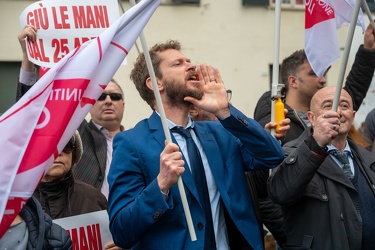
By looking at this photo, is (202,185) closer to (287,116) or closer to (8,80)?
(287,116)

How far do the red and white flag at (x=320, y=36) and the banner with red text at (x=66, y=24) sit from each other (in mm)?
1177

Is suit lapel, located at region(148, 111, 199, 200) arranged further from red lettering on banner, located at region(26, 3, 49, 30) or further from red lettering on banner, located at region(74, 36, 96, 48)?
red lettering on banner, located at region(26, 3, 49, 30)

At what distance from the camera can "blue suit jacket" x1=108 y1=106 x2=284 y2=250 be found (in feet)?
14.2

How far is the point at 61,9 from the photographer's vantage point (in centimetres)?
511

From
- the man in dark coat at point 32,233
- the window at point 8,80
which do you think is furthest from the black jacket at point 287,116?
the window at point 8,80

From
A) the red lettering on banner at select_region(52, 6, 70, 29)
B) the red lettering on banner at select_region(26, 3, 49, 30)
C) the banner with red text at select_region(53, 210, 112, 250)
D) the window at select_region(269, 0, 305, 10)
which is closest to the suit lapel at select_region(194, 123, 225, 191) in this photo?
the banner with red text at select_region(53, 210, 112, 250)

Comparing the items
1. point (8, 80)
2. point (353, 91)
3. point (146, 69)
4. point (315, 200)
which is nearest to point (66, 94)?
point (146, 69)

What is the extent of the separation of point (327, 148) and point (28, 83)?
6.12 feet

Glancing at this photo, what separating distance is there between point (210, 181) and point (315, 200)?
0.65m

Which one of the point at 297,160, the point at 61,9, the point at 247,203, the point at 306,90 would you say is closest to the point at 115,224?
the point at 247,203

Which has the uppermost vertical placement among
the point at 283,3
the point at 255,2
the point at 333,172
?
the point at 333,172

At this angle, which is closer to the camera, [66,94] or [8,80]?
[66,94]

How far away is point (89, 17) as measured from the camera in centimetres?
503

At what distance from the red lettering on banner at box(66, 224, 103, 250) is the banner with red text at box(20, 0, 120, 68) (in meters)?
0.98
